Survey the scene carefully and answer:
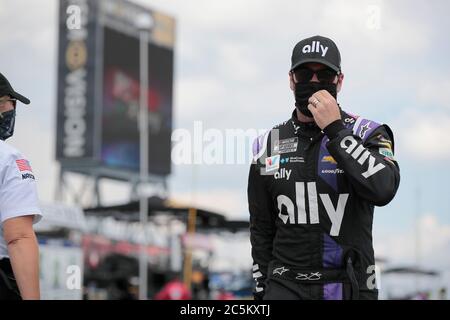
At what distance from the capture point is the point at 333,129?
331cm

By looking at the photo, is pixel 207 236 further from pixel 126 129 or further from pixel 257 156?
pixel 257 156

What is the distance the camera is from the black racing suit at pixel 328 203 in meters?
3.25

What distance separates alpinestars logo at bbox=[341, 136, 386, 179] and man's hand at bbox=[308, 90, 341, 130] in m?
0.11

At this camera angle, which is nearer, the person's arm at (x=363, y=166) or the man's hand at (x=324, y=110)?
the person's arm at (x=363, y=166)

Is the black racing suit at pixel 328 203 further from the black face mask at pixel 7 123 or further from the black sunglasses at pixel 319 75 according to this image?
the black face mask at pixel 7 123

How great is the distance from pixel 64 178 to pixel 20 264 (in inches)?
1761

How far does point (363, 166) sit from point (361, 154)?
1.9 inches

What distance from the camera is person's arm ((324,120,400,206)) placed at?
A: 3.20 m

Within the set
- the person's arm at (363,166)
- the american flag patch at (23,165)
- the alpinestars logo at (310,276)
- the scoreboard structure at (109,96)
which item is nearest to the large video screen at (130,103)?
the scoreboard structure at (109,96)

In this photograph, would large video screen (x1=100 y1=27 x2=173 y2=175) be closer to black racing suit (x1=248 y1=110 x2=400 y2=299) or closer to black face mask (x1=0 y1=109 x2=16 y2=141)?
black face mask (x1=0 y1=109 x2=16 y2=141)

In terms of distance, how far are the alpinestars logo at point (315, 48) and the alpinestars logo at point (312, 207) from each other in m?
0.51

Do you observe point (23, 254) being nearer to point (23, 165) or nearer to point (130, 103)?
point (23, 165)

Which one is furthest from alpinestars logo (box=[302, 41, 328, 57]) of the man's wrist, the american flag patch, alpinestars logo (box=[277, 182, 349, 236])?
the american flag patch

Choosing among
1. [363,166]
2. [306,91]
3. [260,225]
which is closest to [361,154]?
[363,166]
